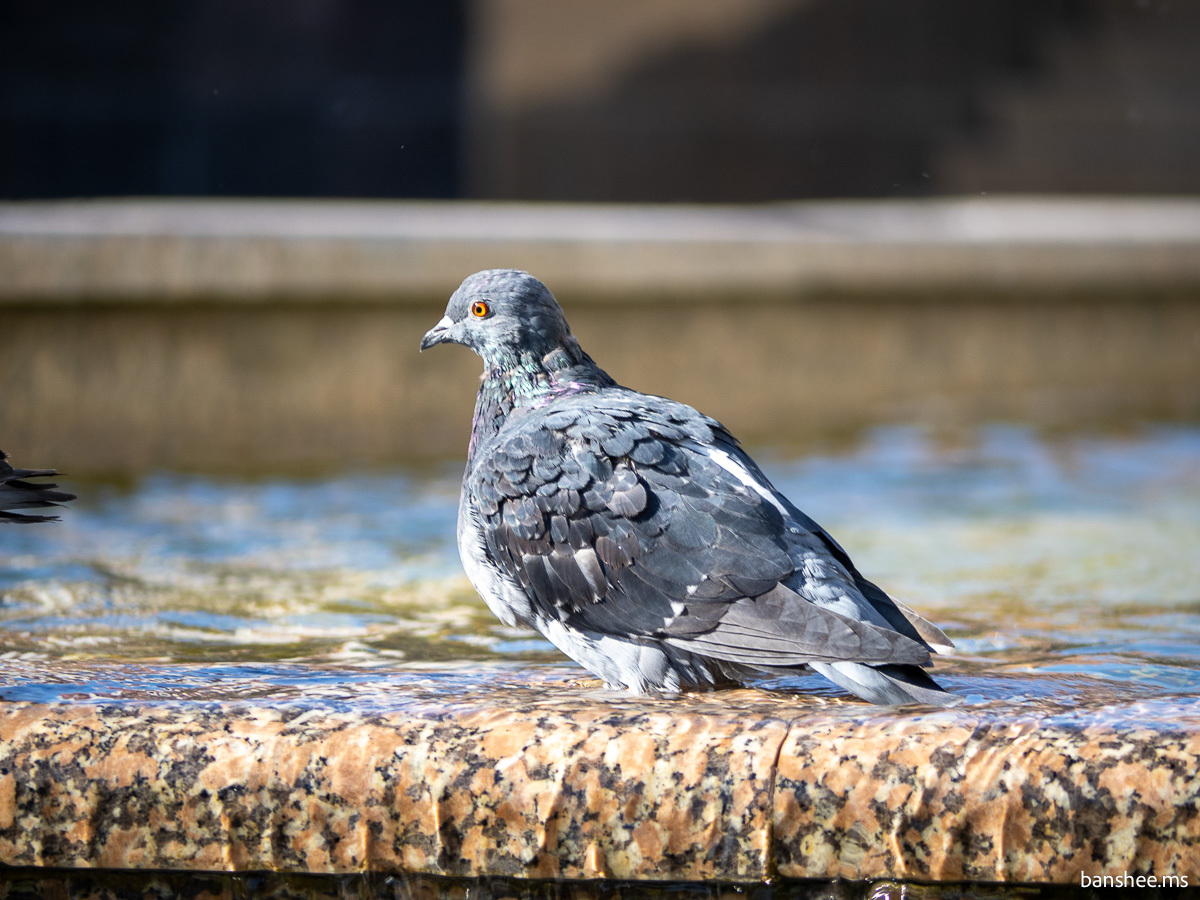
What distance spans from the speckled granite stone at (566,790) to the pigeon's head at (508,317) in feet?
3.12

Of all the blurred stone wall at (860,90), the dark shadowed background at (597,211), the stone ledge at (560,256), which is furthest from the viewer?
the blurred stone wall at (860,90)

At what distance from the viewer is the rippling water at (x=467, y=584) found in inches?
119

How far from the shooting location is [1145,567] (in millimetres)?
4402

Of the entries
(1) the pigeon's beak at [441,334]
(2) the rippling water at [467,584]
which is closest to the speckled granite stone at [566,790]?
(2) the rippling water at [467,584]

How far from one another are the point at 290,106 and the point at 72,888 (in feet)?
30.9

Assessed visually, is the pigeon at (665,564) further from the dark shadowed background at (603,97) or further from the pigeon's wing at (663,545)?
the dark shadowed background at (603,97)

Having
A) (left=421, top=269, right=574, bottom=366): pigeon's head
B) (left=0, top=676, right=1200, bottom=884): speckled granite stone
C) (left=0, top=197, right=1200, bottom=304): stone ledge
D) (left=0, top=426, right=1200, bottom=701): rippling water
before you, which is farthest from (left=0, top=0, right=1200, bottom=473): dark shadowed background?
(left=0, top=676, right=1200, bottom=884): speckled granite stone

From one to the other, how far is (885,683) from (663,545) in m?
0.47

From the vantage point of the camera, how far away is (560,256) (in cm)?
716

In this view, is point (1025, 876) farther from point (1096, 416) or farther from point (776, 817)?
point (1096, 416)

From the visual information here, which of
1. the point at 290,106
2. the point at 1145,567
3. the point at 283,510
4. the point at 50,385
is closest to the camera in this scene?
the point at 1145,567

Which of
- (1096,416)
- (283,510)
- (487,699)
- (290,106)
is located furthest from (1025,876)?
(290,106)

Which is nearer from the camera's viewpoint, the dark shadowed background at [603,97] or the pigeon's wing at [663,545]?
the pigeon's wing at [663,545]

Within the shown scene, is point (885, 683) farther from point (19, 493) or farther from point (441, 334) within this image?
point (19, 493)
